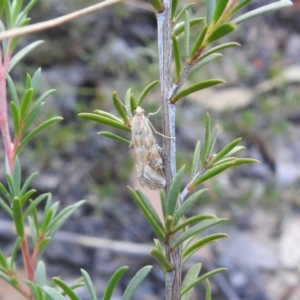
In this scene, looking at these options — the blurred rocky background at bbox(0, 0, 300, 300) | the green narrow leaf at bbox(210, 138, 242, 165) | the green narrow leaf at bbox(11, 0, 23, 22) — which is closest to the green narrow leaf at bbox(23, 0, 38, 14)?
the green narrow leaf at bbox(11, 0, 23, 22)

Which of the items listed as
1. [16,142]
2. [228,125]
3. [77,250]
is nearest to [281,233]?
[228,125]

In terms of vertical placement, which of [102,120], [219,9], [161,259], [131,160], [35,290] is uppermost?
[219,9]

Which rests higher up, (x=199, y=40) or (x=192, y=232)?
(x=199, y=40)

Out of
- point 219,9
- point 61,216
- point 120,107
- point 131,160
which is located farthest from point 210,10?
point 131,160

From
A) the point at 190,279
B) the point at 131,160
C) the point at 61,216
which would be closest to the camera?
the point at 190,279

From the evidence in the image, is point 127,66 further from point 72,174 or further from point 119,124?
point 119,124

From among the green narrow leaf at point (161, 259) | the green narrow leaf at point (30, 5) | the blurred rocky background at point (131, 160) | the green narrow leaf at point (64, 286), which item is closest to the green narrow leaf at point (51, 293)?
the green narrow leaf at point (64, 286)

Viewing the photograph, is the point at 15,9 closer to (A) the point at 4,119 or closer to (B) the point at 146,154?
(A) the point at 4,119
